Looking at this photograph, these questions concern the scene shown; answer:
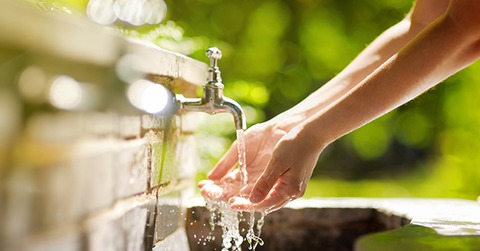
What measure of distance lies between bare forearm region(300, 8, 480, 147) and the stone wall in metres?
0.46

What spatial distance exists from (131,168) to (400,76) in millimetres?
708

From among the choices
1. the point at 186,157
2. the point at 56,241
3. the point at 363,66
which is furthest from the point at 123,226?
the point at 363,66

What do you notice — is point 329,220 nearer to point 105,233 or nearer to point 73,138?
point 105,233

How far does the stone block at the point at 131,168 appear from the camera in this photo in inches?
70.3

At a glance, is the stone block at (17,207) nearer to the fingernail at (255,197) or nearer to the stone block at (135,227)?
the stone block at (135,227)

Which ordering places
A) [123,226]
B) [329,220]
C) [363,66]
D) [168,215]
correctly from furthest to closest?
[329,220] < [363,66] < [168,215] < [123,226]

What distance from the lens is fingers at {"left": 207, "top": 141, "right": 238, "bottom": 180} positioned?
2439 millimetres

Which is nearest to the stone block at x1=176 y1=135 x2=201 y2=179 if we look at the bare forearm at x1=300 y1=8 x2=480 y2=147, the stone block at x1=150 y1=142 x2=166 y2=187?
the stone block at x1=150 y1=142 x2=166 y2=187

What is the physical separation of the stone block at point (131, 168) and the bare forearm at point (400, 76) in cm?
42

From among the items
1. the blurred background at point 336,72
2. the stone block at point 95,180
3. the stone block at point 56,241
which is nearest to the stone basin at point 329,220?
the stone block at point 95,180

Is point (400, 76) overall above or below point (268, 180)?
above

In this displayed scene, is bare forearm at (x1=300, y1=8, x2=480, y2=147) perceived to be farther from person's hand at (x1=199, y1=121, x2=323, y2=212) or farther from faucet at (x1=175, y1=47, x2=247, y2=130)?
faucet at (x1=175, y1=47, x2=247, y2=130)

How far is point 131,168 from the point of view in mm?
1918

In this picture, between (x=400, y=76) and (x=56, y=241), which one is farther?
(x=400, y=76)
